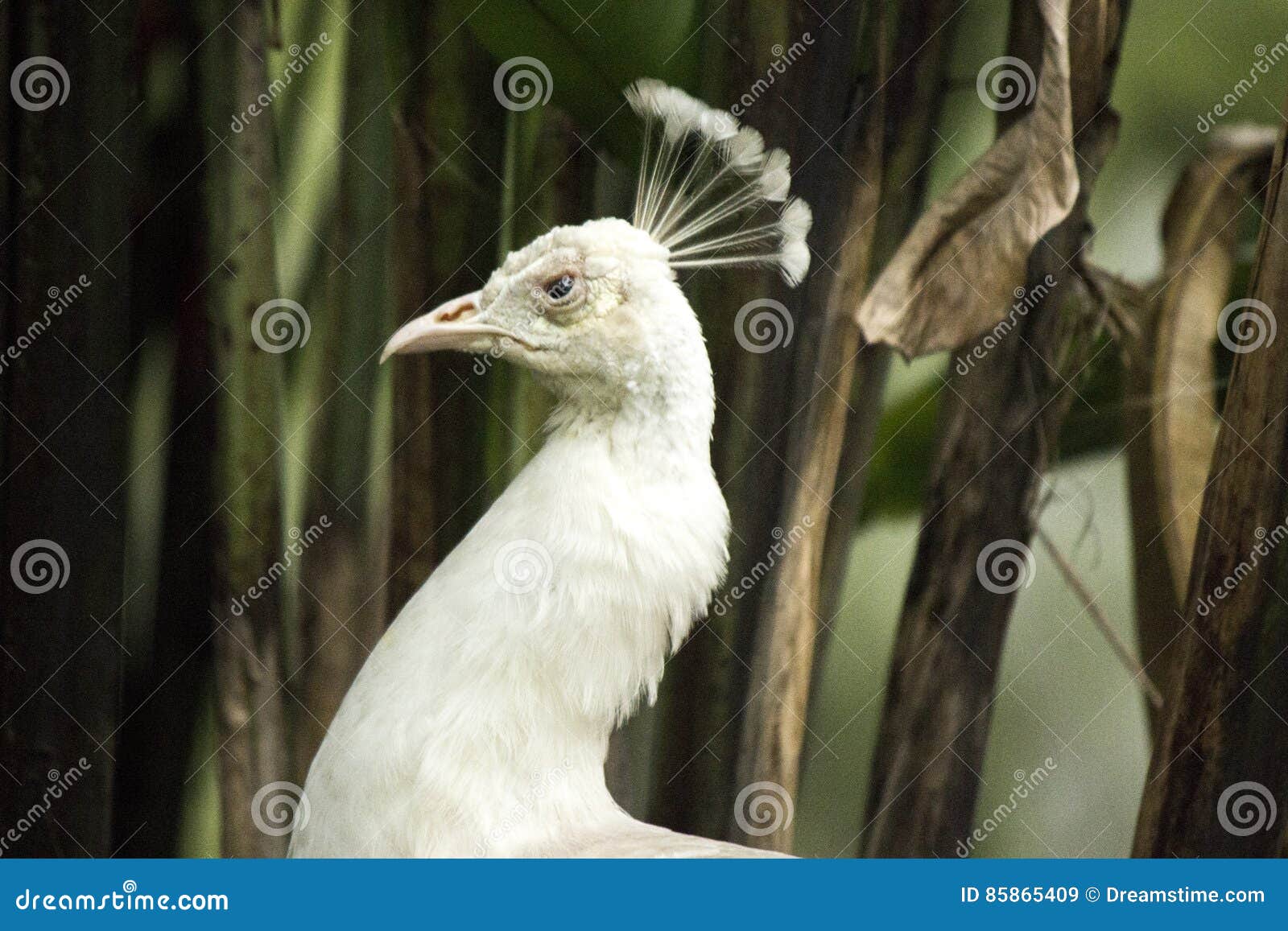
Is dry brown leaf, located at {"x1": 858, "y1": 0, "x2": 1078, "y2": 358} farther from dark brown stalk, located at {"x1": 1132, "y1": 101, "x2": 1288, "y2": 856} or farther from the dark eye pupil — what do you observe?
the dark eye pupil

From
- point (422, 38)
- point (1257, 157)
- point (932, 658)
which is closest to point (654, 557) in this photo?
point (932, 658)

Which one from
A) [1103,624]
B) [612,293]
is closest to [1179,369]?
[1103,624]

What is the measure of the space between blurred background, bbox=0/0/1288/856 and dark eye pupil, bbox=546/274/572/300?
0.34m

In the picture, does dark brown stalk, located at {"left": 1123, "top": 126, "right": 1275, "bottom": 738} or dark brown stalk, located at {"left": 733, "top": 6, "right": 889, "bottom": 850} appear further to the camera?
dark brown stalk, located at {"left": 1123, "top": 126, "right": 1275, "bottom": 738}

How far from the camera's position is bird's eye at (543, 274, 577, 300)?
3.58 feet

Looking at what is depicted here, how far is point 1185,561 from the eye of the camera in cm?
149

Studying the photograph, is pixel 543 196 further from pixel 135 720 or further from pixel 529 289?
pixel 135 720

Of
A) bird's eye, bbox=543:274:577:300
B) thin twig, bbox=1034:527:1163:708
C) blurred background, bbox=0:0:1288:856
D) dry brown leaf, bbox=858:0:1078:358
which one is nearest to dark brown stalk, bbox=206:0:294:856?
blurred background, bbox=0:0:1288:856

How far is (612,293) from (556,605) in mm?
267

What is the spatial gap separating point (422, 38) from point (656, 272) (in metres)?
0.55

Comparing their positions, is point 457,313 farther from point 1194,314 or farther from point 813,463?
point 1194,314

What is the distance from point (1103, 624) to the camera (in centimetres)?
158

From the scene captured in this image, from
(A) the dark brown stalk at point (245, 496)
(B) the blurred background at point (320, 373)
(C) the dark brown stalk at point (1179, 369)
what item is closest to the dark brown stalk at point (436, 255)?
(B) the blurred background at point (320, 373)

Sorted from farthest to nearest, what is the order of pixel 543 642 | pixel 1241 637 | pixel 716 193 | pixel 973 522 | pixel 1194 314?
pixel 1194 314 < pixel 973 522 < pixel 1241 637 < pixel 716 193 < pixel 543 642
